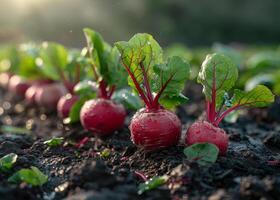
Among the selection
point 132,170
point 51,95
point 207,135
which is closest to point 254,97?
point 207,135

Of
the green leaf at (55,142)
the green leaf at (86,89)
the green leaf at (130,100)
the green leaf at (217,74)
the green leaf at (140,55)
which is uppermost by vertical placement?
the green leaf at (140,55)

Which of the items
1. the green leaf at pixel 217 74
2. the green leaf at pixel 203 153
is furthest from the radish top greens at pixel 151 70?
the green leaf at pixel 203 153

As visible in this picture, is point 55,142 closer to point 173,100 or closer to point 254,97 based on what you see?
point 173,100

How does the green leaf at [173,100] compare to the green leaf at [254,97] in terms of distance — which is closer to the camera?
the green leaf at [254,97]

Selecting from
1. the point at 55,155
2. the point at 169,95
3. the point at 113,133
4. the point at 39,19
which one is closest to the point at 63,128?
the point at 113,133

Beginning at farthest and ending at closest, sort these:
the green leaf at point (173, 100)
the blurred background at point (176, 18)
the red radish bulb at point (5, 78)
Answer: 1. the blurred background at point (176, 18)
2. the red radish bulb at point (5, 78)
3. the green leaf at point (173, 100)

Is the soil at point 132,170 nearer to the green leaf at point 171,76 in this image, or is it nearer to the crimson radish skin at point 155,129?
the crimson radish skin at point 155,129

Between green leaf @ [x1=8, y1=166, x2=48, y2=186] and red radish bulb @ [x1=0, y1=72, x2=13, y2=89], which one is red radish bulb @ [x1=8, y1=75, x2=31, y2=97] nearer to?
red radish bulb @ [x1=0, y1=72, x2=13, y2=89]
